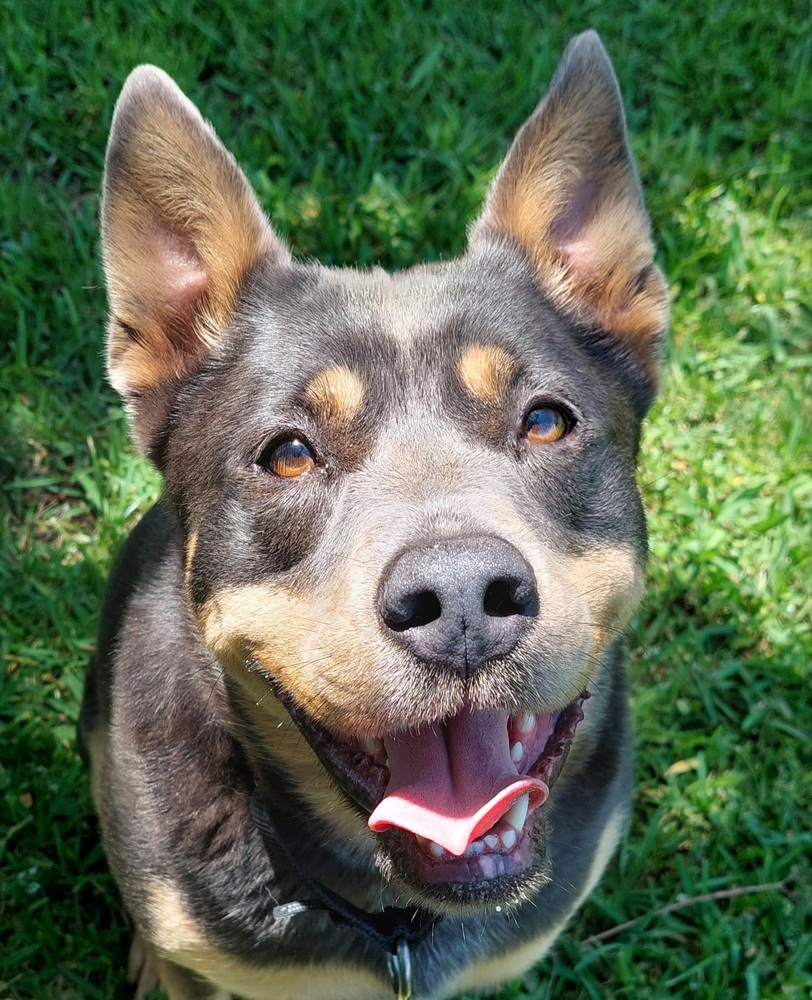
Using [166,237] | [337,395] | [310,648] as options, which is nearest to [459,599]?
[310,648]

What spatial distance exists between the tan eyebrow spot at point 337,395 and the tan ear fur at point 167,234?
0.52 metres

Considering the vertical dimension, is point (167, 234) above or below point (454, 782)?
above

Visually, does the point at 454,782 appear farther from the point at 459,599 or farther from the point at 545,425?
the point at 545,425

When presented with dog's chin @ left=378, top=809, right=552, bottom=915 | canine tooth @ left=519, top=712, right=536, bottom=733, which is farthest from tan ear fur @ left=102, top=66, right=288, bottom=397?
dog's chin @ left=378, top=809, right=552, bottom=915

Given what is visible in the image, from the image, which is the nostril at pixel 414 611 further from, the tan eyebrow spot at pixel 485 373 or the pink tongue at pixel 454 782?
the tan eyebrow spot at pixel 485 373

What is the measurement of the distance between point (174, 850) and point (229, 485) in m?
1.12

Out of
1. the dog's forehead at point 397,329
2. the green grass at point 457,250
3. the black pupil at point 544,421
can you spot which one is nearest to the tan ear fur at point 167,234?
the dog's forehead at point 397,329

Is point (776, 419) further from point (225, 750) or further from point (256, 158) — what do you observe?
point (225, 750)

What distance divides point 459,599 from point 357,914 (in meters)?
1.36

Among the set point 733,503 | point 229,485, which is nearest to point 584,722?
point 229,485

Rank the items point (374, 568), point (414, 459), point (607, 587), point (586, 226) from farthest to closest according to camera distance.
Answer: point (586, 226) < point (607, 587) < point (414, 459) < point (374, 568)

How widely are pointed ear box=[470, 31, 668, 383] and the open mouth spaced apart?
4.03 ft

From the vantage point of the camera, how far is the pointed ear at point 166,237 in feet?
10.3

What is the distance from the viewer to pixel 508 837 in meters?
2.80
